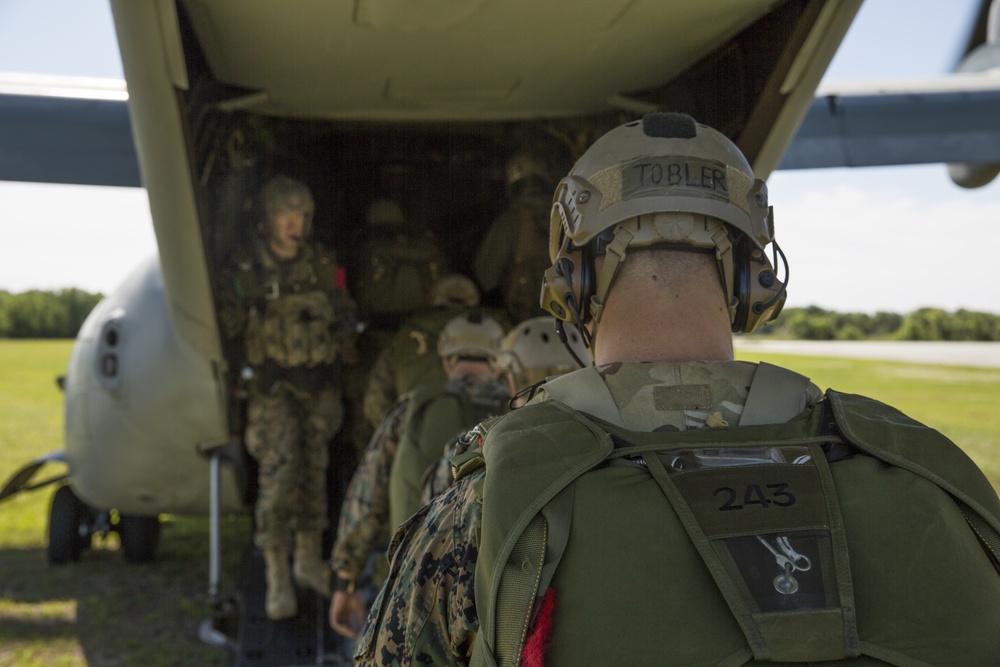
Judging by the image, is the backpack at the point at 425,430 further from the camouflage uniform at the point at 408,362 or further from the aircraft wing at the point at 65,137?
the aircraft wing at the point at 65,137

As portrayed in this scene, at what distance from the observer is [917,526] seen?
1.21m

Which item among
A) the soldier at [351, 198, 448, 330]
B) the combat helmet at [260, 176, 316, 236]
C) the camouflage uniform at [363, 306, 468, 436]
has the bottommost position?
the camouflage uniform at [363, 306, 468, 436]

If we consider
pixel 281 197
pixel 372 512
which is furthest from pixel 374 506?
pixel 281 197

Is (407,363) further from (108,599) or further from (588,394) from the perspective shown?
(588,394)

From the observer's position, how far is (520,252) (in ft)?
15.8

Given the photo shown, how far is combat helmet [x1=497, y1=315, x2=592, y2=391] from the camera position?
2857mm

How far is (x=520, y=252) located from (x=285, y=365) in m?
1.29

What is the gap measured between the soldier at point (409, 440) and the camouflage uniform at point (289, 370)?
4.06 ft

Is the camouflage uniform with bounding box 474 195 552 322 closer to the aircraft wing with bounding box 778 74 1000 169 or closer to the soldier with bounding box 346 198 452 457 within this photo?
the soldier with bounding box 346 198 452 457

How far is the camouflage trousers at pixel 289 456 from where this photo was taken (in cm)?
446

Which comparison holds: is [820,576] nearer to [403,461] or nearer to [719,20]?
[403,461]

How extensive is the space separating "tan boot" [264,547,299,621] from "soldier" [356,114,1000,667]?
3004 millimetres

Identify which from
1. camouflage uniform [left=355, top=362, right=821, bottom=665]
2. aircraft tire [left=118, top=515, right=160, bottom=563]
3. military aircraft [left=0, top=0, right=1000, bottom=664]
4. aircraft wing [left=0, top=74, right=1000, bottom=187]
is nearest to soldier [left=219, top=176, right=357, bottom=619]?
military aircraft [left=0, top=0, right=1000, bottom=664]

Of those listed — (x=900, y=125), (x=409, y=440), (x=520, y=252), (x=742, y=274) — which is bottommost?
(x=409, y=440)
